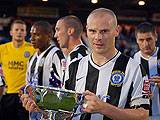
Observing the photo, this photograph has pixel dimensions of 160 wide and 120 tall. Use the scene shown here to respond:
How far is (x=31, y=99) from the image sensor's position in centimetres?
253

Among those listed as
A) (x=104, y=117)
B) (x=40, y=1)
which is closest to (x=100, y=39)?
(x=104, y=117)

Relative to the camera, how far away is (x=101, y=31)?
2539 millimetres

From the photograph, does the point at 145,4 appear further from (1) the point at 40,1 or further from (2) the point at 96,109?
(2) the point at 96,109

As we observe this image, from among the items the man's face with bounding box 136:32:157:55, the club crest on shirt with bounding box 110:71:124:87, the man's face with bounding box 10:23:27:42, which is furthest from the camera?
the man's face with bounding box 10:23:27:42

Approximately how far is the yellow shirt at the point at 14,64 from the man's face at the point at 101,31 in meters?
3.50

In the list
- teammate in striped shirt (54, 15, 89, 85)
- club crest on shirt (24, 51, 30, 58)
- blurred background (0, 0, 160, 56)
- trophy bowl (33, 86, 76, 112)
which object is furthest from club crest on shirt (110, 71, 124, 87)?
blurred background (0, 0, 160, 56)

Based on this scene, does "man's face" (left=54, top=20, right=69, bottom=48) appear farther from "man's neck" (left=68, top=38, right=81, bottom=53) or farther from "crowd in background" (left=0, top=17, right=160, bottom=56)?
"crowd in background" (left=0, top=17, right=160, bottom=56)

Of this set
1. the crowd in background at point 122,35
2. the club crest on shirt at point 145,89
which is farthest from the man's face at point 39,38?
the crowd in background at point 122,35

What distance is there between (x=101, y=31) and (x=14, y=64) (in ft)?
12.0

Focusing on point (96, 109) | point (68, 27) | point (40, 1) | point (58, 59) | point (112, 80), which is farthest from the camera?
point (40, 1)

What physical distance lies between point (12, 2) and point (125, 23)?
3714 mm

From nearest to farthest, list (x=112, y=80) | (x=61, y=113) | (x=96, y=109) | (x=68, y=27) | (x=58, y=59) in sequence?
(x=96, y=109), (x=61, y=113), (x=112, y=80), (x=68, y=27), (x=58, y=59)

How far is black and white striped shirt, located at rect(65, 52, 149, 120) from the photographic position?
262 centimetres

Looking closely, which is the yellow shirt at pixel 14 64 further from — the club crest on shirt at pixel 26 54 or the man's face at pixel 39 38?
the man's face at pixel 39 38
